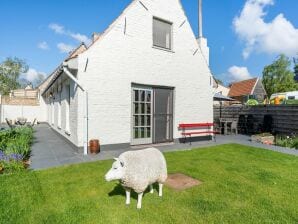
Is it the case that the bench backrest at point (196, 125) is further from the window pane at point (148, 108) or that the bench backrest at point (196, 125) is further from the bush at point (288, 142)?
the bush at point (288, 142)

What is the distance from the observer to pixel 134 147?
30.7ft

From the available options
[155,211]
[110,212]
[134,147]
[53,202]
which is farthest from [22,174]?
[134,147]

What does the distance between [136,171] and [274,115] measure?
1236 centimetres

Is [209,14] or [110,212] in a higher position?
[209,14]

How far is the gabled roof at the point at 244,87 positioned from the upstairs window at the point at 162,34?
3026 centimetres

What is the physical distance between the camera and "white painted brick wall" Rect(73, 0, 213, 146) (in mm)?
8266

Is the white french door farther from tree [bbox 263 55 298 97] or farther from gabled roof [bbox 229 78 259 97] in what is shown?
tree [bbox 263 55 298 97]

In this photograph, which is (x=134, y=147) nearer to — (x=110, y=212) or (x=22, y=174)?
(x=22, y=174)

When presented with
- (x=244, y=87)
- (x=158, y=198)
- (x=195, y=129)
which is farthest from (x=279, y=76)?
(x=158, y=198)

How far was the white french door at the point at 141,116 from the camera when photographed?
A: 31.3 feet

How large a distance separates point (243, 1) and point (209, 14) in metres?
2.44

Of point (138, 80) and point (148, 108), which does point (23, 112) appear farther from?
point (138, 80)

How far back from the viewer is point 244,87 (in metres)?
38.8

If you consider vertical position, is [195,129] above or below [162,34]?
below
